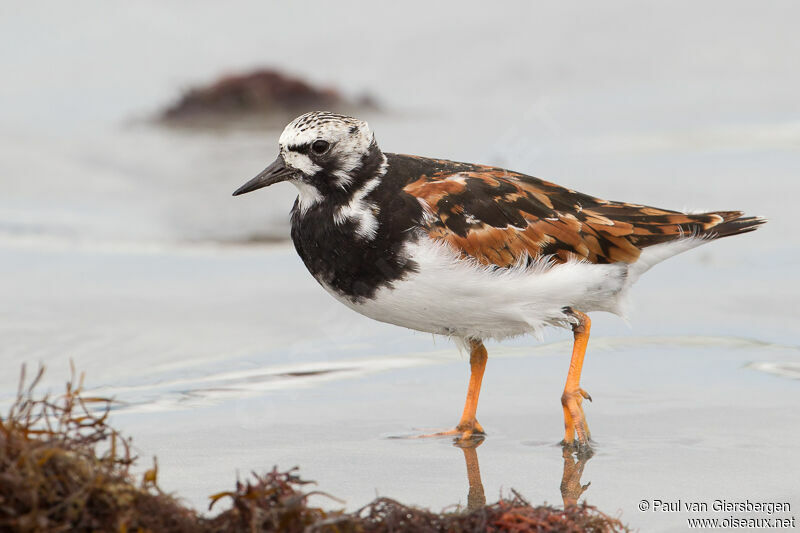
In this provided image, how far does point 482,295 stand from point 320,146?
3.19 feet

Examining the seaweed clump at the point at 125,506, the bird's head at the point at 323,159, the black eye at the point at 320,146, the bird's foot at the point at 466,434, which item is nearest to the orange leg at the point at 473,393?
the bird's foot at the point at 466,434

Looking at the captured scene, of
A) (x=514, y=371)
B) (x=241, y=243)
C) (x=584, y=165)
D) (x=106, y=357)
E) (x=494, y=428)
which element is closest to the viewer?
(x=494, y=428)

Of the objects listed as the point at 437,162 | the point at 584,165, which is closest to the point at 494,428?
the point at 437,162

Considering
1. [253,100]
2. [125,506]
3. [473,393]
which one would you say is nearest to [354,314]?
[473,393]

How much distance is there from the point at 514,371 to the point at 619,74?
9303mm

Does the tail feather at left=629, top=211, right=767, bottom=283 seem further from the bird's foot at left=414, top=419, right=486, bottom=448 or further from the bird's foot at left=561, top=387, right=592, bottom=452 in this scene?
the bird's foot at left=414, top=419, right=486, bottom=448

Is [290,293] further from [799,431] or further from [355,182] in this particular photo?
[799,431]

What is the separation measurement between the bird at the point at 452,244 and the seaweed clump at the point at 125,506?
1.45 meters

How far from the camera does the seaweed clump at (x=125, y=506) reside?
3.08 meters

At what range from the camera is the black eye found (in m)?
4.99

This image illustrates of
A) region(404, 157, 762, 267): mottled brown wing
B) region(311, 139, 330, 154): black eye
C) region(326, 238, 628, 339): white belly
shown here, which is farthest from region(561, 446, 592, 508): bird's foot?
region(311, 139, 330, 154): black eye

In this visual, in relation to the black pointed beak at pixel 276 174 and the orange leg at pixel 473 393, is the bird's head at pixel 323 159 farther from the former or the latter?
the orange leg at pixel 473 393

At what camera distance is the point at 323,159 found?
503cm

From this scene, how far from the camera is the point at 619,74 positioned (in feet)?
47.8
